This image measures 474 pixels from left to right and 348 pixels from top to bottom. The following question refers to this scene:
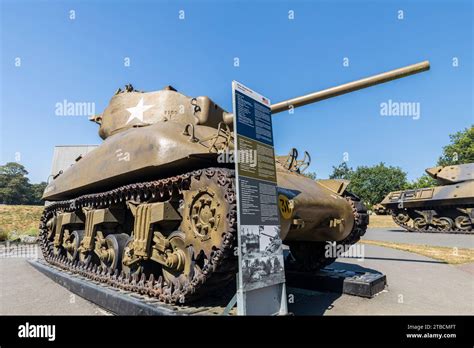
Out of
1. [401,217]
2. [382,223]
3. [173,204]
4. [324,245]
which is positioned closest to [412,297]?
[324,245]

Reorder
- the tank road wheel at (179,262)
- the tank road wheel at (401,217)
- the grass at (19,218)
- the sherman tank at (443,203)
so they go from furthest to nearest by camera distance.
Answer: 1. the grass at (19,218)
2. the tank road wheel at (401,217)
3. the sherman tank at (443,203)
4. the tank road wheel at (179,262)

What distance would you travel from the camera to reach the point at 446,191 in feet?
73.1

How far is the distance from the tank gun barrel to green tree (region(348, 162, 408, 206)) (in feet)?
225

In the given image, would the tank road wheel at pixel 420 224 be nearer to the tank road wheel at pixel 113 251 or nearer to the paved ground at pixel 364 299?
the paved ground at pixel 364 299

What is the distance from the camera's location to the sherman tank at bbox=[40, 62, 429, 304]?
4.91 meters

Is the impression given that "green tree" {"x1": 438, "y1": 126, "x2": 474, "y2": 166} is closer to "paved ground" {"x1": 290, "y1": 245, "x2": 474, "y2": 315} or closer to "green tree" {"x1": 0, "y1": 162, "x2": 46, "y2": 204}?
"paved ground" {"x1": 290, "y1": 245, "x2": 474, "y2": 315}

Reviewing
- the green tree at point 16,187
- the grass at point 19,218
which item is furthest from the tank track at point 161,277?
the green tree at point 16,187

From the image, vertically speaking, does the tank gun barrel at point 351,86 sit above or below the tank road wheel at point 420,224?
above

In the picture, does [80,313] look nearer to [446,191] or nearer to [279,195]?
[279,195]

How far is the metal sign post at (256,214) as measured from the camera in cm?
399

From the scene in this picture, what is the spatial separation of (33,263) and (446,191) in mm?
23125

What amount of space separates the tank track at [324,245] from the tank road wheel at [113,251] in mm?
3865

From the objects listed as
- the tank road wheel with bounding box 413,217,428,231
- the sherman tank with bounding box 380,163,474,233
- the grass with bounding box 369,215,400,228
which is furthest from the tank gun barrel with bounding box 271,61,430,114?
the grass with bounding box 369,215,400,228
